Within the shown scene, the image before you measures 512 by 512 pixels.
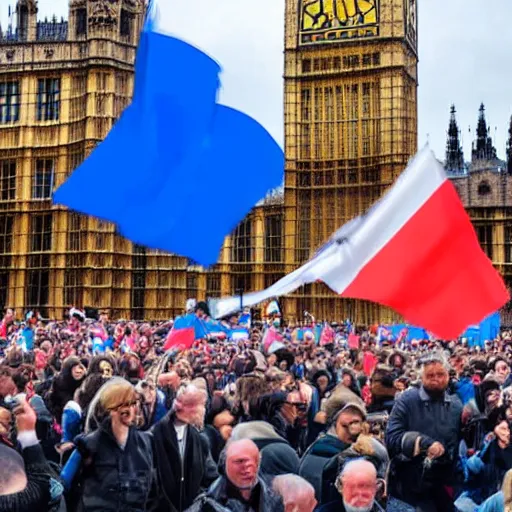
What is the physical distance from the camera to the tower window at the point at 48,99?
37.3 meters

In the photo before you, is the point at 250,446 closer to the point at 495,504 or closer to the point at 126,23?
the point at 495,504

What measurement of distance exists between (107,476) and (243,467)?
98cm

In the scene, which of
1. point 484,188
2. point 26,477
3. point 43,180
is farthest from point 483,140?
point 26,477

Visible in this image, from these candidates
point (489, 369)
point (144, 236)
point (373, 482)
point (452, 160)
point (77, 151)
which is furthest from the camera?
point (452, 160)

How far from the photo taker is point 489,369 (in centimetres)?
1016

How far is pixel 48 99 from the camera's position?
3753 centimetres

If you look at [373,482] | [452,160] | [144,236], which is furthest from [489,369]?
[452,160]

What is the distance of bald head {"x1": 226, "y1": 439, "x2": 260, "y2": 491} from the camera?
399 cm

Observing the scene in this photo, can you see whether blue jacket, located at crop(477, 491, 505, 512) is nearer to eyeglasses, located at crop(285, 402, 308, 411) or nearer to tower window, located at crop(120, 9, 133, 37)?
eyeglasses, located at crop(285, 402, 308, 411)

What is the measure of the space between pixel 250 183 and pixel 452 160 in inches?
2604

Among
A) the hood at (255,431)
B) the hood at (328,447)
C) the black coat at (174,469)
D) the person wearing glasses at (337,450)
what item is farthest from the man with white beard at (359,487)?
the black coat at (174,469)

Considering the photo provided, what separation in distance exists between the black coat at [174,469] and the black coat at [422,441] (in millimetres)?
1279

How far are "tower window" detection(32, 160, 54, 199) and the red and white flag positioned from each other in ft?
107

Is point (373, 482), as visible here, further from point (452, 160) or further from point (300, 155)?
point (452, 160)
